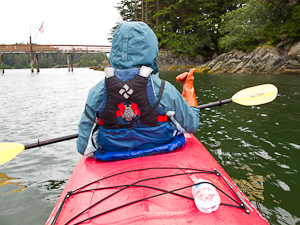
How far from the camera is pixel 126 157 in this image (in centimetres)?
222

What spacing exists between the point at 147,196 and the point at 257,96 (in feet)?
9.99

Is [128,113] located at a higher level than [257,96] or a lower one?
higher

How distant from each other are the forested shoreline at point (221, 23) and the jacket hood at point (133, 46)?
13.3 metres

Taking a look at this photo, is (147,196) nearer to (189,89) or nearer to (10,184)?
(189,89)

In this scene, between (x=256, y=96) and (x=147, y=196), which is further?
(x=256, y=96)

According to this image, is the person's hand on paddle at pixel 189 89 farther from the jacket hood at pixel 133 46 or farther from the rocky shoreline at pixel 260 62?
the rocky shoreline at pixel 260 62

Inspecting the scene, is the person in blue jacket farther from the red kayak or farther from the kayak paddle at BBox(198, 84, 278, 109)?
the kayak paddle at BBox(198, 84, 278, 109)

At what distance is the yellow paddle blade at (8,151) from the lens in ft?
9.42

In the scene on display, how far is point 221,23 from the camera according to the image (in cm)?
2941

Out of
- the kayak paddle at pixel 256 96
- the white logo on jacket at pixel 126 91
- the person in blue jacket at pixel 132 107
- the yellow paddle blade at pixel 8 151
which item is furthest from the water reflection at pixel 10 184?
the kayak paddle at pixel 256 96

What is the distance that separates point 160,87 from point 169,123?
1.40ft

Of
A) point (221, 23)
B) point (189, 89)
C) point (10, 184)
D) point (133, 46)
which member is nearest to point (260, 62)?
point (221, 23)

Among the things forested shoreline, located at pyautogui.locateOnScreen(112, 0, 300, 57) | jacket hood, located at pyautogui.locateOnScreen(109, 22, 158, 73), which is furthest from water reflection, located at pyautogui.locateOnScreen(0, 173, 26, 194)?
forested shoreline, located at pyautogui.locateOnScreen(112, 0, 300, 57)

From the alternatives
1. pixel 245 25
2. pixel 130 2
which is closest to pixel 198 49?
pixel 245 25
